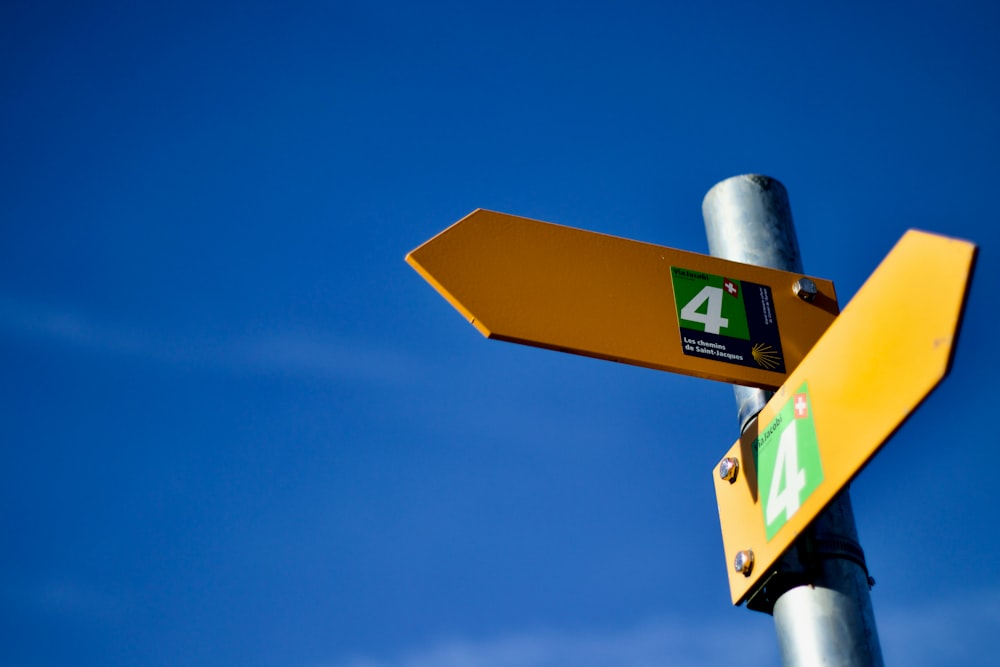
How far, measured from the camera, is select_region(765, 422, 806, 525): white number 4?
2143 millimetres

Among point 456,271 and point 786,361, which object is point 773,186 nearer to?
point 786,361

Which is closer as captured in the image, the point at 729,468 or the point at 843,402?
the point at 843,402

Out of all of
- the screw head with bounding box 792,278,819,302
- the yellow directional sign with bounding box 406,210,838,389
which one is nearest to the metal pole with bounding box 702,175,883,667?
the yellow directional sign with bounding box 406,210,838,389

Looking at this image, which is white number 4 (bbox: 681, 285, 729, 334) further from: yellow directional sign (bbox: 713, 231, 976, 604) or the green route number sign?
yellow directional sign (bbox: 713, 231, 976, 604)

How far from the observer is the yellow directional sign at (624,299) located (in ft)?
8.00

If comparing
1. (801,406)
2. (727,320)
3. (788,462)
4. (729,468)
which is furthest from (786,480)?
(727,320)

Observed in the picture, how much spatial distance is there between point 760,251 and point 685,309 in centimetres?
28

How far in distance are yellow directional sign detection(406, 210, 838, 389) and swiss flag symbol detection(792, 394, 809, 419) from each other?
A: 0.87 feet

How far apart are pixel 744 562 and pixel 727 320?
58cm

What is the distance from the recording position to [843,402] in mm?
2029

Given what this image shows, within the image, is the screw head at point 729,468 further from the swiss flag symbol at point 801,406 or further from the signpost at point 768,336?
the swiss flag symbol at point 801,406

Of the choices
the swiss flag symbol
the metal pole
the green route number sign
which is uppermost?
the green route number sign

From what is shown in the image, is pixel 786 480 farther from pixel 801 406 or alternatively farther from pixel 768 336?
pixel 768 336

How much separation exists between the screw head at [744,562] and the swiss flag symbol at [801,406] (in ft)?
1.08
